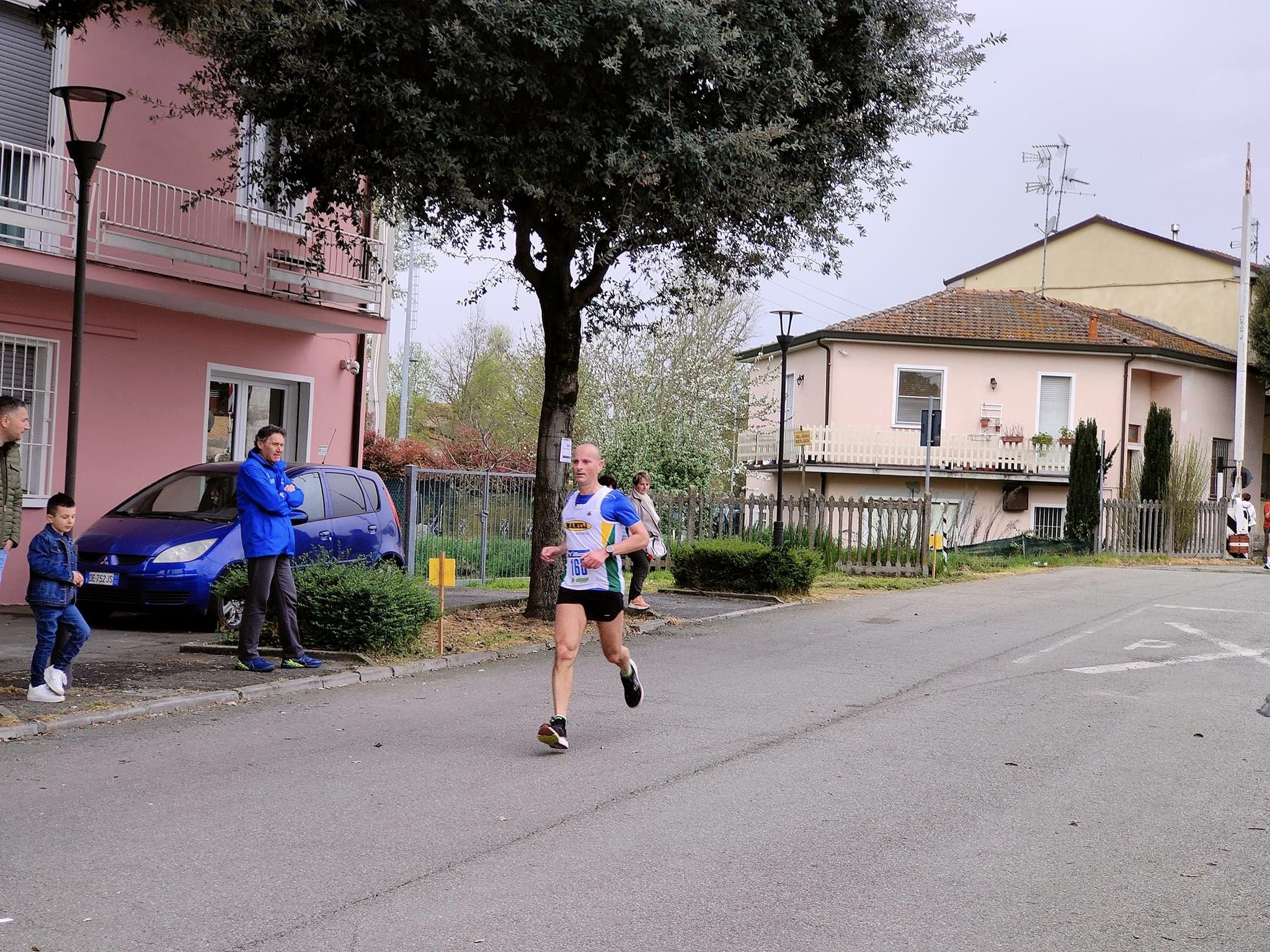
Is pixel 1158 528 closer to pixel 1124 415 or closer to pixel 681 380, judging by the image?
pixel 1124 415

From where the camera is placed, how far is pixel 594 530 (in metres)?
8.32

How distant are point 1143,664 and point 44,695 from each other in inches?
375

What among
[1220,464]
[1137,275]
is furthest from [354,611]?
[1137,275]

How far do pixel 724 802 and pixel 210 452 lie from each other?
41.5 feet

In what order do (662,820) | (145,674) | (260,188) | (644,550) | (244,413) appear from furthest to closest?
(244,413), (644,550), (260,188), (145,674), (662,820)

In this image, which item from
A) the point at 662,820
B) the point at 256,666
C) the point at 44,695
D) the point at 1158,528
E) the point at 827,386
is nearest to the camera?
the point at 662,820

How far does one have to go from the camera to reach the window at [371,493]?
49.5 ft

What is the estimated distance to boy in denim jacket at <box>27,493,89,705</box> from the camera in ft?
28.1

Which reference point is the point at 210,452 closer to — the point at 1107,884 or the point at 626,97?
the point at 626,97

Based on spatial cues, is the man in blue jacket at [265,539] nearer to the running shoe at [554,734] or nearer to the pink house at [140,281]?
the running shoe at [554,734]

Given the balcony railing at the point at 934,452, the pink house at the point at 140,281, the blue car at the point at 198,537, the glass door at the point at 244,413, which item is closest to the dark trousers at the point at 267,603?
the blue car at the point at 198,537

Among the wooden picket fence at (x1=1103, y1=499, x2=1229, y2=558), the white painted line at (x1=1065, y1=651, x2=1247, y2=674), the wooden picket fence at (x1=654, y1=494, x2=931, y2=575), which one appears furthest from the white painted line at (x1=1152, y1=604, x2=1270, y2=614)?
the wooden picket fence at (x1=1103, y1=499, x2=1229, y2=558)

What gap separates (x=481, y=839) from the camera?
577cm

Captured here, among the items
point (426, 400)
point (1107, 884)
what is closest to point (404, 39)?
point (1107, 884)
